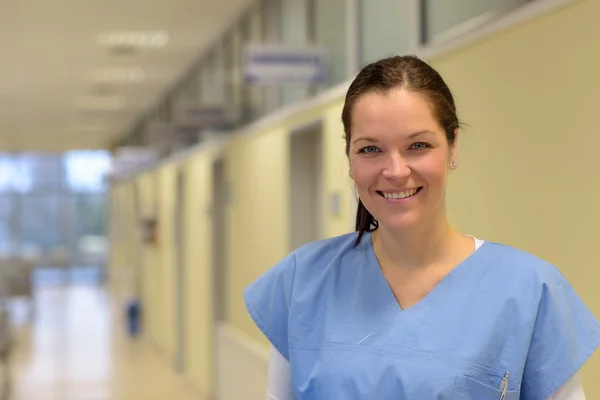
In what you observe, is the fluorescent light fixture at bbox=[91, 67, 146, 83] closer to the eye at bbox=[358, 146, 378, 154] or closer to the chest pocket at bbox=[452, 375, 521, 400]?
the eye at bbox=[358, 146, 378, 154]

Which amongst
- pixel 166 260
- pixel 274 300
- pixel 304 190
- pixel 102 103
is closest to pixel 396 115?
pixel 274 300

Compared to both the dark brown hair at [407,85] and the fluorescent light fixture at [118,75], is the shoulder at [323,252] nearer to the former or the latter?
the dark brown hair at [407,85]

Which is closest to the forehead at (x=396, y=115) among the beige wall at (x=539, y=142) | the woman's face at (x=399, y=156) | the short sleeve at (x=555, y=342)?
the woman's face at (x=399, y=156)

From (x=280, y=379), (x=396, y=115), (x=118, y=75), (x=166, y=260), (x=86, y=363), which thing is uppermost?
(x=118, y=75)

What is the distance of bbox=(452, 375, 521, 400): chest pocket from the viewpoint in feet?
4.50

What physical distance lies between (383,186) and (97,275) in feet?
70.1

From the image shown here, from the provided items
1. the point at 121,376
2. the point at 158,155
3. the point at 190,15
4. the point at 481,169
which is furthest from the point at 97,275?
the point at 481,169

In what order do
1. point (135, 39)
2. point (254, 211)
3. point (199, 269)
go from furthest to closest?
point (199, 269) → point (135, 39) → point (254, 211)

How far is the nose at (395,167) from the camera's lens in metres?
1.40

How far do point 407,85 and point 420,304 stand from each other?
15.2 inches

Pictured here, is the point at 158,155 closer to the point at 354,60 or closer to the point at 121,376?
the point at 121,376

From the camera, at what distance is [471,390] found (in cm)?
137

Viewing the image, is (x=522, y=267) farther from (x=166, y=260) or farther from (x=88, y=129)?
(x=88, y=129)

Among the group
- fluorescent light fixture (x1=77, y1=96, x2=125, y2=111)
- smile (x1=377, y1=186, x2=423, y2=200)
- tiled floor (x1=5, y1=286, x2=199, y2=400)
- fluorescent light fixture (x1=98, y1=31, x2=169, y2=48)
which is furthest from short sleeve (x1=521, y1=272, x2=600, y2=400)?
fluorescent light fixture (x1=77, y1=96, x2=125, y2=111)
